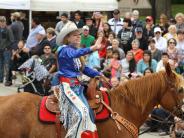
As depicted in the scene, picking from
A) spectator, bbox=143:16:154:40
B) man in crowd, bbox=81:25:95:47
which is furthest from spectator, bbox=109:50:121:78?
man in crowd, bbox=81:25:95:47

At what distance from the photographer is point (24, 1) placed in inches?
733

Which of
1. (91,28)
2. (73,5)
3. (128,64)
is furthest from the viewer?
(73,5)

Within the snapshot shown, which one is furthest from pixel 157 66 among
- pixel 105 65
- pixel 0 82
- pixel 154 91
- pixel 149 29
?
pixel 0 82

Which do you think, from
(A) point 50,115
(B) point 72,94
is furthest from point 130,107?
(A) point 50,115

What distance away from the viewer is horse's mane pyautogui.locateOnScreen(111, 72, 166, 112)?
7.39m

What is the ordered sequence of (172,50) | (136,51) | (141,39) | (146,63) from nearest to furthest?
(146,63) < (172,50) < (136,51) < (141,39)

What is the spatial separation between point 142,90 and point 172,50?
6689 mm

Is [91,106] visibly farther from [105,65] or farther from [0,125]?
[105,65]

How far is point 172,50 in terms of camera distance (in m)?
13.9

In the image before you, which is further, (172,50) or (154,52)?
(154,52)

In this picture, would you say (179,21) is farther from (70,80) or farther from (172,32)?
(70,80)

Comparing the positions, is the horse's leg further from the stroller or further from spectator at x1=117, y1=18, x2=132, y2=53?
spectator at x1=117, y1=18, x2=132, y2=53

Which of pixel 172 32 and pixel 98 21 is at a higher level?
pixel 98 21

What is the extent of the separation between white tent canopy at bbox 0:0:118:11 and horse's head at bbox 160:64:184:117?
1192 cm
